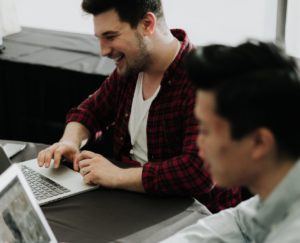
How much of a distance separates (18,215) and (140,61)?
74 centimetres

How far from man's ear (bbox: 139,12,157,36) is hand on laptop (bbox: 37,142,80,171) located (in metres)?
0.44

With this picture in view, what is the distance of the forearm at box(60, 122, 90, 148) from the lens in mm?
1742

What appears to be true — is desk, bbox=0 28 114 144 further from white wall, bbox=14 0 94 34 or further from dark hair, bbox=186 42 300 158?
dark hair, bbox=186 42 300 158

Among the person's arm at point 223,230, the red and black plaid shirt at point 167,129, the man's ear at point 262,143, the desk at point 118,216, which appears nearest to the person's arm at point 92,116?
the red and black plaid shirt at point 167,129

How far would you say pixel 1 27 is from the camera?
281 cm

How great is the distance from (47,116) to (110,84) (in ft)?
2.53

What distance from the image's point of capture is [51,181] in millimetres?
1499

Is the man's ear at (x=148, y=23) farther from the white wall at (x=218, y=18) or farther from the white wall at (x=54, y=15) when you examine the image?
the white wall at (x=54, y=15)

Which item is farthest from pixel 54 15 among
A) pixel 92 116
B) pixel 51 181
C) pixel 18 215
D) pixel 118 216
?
pixel 18 215

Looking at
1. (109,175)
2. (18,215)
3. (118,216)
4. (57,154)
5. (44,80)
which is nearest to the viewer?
(18,215)

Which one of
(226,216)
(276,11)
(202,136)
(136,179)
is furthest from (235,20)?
(202,136)

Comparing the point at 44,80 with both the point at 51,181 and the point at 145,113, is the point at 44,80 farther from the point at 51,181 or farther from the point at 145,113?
the point at 51,181

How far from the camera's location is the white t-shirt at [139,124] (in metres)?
1.73

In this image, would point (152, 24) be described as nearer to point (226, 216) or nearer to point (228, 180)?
point (226, 216)
